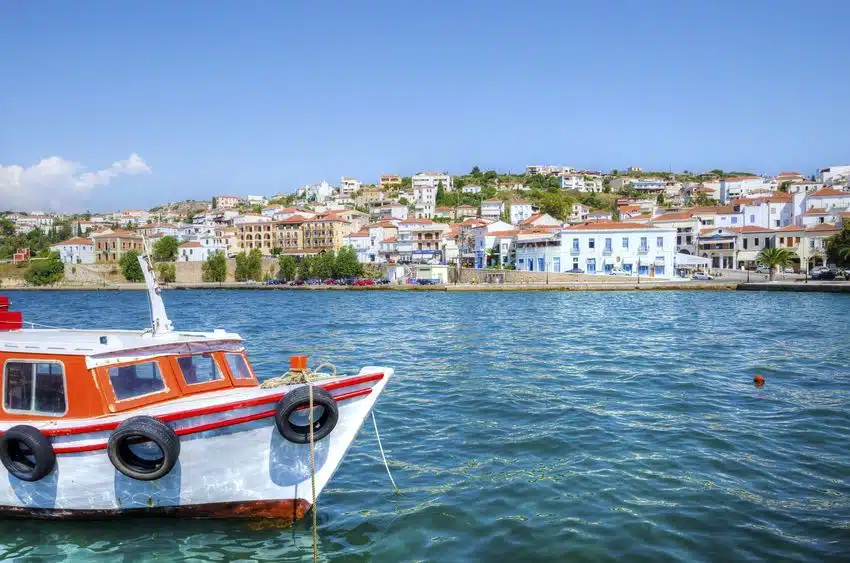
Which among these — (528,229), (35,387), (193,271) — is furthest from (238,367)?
(193,271)

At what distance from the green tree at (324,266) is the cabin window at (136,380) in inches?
3062

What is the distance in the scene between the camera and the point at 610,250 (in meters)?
72.0

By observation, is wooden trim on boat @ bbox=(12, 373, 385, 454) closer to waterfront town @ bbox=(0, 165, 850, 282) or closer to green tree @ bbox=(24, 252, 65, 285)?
waterfront town @ bbox=(0, 165, 850, 282)

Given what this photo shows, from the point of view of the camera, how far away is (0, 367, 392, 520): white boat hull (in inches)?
308

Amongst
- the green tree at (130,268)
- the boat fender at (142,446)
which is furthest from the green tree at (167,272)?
the boat fender at (142,446)

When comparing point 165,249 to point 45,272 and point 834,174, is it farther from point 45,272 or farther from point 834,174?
point 834,174

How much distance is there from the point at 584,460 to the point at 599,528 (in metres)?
2.60

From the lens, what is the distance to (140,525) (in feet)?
27.2

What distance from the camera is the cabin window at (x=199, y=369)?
8852mm

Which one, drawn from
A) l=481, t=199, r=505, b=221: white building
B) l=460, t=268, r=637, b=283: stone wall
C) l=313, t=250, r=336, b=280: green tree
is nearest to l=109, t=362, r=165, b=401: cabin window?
l=460, t=268, r=637, b=283: stone wall

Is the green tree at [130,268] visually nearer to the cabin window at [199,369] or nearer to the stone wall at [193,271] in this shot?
the stone wall at [193,271]

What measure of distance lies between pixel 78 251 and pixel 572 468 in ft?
388

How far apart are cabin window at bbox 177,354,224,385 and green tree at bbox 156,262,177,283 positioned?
305 feet

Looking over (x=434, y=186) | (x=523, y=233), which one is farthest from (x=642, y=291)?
(x=434, y=186)
